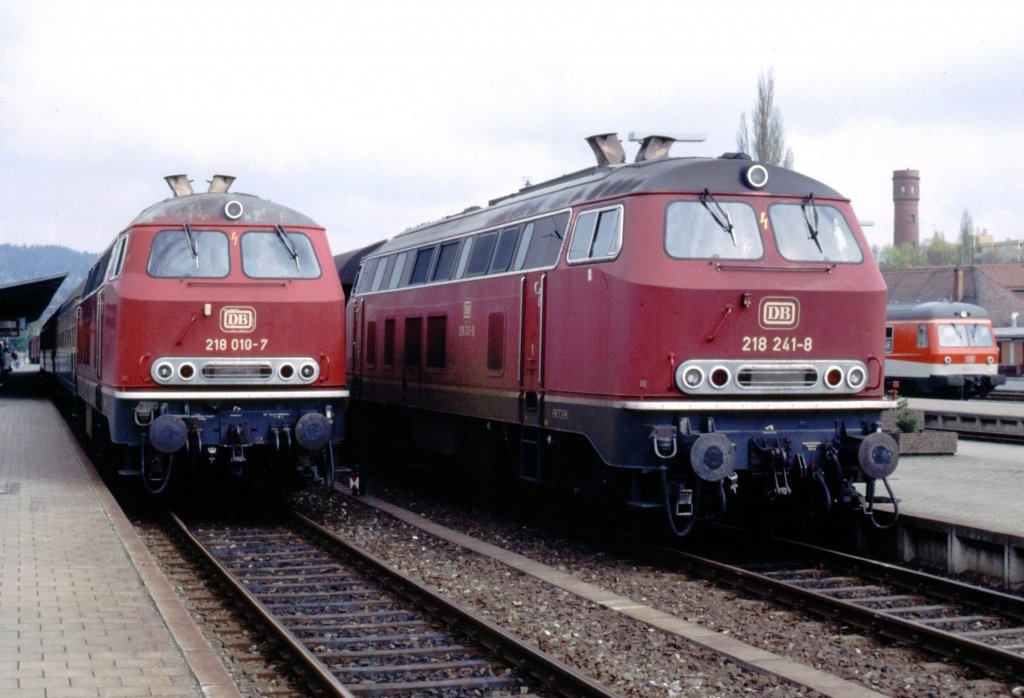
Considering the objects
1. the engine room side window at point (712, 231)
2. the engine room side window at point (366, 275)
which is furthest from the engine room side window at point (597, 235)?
the engine room side window at point (366, 275)

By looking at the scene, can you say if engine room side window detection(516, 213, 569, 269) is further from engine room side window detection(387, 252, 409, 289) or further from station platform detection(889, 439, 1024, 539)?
engine room side window detection(387, 252, 409, 289)

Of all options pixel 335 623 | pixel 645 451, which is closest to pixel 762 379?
pixel 645 451

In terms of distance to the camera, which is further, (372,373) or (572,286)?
(372,373)

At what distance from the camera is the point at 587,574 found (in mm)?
11070

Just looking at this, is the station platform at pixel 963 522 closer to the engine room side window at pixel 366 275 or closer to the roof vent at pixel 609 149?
the roof vent at pixel 609 149

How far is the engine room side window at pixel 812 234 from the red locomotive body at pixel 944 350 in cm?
2688

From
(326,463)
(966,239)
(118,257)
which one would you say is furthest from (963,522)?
(966,239)

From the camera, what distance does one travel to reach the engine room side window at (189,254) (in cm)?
1334

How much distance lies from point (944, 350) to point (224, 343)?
2905cm

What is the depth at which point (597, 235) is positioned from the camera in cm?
1159

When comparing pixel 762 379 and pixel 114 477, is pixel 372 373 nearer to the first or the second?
pixel 114 477

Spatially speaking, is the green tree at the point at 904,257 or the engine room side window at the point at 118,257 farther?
the green tree at the point at 904,257

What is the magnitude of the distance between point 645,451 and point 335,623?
10.3 ft

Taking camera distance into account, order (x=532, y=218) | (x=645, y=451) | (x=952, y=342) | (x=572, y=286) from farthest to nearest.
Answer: (x=952, y=342)
(x=532, y=218)
(x=572, y=286)
(x=645, y=451)
